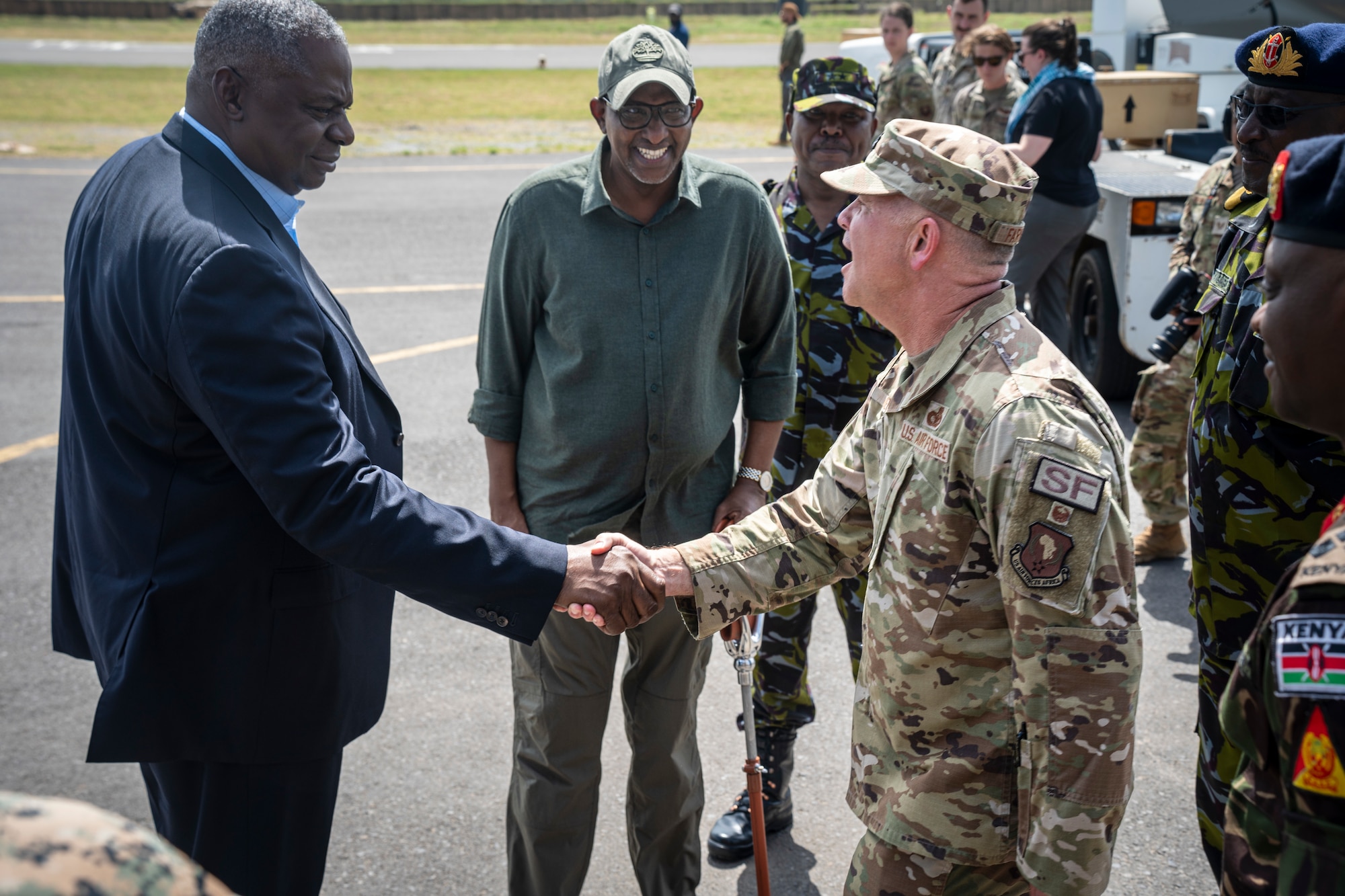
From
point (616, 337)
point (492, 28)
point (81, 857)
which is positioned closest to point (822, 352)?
point (616, 337)

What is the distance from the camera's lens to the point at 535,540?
102 inches

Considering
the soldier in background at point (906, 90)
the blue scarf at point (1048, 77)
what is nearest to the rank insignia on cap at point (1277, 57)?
the blue scarf at point (1048, 77)

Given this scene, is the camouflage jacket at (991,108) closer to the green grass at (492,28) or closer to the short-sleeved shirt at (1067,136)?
the short-sleeved shirt at (1067,136)

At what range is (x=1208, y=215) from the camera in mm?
4926

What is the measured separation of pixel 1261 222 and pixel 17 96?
25985 millimetres

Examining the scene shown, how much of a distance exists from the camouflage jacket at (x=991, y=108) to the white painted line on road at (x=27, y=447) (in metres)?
6.72

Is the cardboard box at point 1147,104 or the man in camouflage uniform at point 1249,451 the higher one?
the cardboard box at point 1147,104

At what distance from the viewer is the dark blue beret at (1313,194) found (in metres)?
1.50

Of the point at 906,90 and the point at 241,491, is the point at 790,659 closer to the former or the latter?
the point at 241,491

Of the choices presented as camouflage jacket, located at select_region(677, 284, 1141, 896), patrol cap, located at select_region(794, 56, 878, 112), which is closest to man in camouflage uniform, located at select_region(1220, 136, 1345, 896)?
camouflage jacket, located at select_region(677, 284, 1141, 896)

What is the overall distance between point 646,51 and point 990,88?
6.76m

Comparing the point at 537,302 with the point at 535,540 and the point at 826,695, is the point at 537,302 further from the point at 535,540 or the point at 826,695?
the point at 826,695

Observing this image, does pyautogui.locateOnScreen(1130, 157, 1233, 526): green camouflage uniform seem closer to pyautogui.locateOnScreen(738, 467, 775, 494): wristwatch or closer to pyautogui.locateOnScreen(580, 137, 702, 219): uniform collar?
pyautogui.locateOnScreen(738, 467, 775, 494): wristwatch

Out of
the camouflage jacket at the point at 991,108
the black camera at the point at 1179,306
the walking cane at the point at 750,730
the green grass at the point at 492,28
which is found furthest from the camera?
the green grass at the point at 492,28
